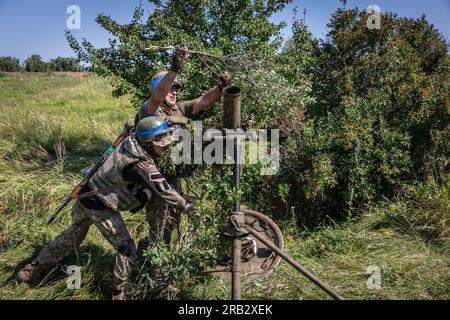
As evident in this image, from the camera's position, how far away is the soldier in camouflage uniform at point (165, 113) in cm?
401

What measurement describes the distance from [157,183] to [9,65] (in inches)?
1405

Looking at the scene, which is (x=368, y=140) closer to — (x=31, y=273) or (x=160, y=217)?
(x=160, y=217)

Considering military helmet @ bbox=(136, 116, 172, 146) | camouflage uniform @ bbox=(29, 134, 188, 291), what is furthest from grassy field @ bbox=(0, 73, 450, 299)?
military helmet @ bbox=(136, 116, 172, 146)

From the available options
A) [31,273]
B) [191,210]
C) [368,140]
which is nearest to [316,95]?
[368,140]

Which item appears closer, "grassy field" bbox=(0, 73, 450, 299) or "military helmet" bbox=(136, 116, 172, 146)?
"military helmet" bbox=(136, 116, 172, 146)

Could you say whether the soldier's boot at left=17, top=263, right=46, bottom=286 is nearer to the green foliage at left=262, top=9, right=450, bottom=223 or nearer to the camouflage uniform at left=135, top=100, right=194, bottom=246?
the camouflage uniform at left=135, top=100, right=194, bottom=246

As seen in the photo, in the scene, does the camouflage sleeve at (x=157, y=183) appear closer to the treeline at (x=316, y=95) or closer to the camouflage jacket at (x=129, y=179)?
the camouflage jacket at (x=129, y=179)

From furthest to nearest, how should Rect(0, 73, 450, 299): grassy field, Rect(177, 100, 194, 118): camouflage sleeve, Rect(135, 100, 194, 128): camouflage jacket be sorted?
Rect(177, 100, 194, 118): camouflage sleeve, Rect(135, 100, 194, 128): camouflage jacket, Rect(0, 73, 450, 299): grassy field

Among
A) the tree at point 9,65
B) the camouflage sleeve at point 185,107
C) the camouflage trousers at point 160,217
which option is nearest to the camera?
the camouflage trousers at point 160,217

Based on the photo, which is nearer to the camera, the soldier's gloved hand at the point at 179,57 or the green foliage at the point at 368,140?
the soldier's gloved hand at the point at 179,57

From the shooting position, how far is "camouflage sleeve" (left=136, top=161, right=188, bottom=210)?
352cm

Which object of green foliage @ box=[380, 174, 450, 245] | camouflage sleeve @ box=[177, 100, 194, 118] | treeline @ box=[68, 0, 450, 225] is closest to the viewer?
camouflage sleeve @ box=[177, 100, 194, 118]

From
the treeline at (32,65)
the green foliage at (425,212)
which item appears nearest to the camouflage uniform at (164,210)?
the green foliage at (425,212)
